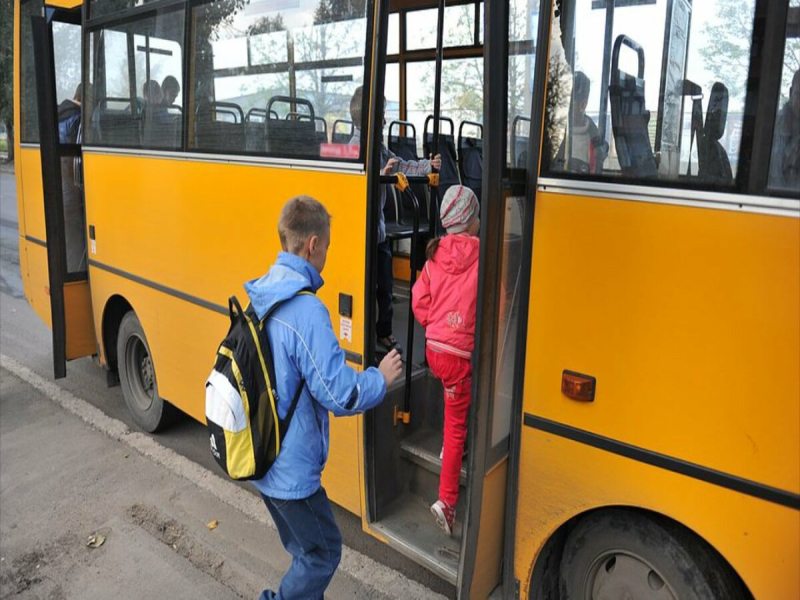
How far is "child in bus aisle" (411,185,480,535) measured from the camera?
2.72 metres

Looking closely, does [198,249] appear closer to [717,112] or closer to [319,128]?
[319,128]

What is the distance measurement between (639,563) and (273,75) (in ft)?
8.82

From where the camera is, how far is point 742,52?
69.8 inches

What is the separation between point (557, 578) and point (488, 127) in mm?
1739

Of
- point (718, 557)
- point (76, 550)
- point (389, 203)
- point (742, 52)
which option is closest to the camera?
point (742, 52)

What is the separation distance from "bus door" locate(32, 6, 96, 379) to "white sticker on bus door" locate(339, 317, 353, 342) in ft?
9.59

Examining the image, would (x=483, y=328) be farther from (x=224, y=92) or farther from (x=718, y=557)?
(x=224, y=92)

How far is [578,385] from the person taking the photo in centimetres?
214

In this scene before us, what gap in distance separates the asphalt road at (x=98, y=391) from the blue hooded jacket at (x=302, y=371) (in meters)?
1.37

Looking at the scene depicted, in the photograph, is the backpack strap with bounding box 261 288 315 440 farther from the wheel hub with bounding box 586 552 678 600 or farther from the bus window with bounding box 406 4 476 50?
the bus window with bounding box 406 4 476 50

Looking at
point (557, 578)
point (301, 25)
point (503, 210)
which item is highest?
point (301, 25)

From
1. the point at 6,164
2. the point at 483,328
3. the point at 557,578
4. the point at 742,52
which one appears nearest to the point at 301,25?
the point at 483,328

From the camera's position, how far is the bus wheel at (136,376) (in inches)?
188

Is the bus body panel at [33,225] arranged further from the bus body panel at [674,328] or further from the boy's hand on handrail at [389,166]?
the bus body panel at [674,328]
